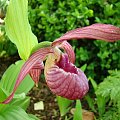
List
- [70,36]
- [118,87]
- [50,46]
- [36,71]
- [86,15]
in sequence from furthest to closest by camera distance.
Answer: [86,15] → [118,87] → [36,71] → [50,46] → [70,36]

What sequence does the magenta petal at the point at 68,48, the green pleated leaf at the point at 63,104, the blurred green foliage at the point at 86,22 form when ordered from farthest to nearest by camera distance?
the blurred green foliage at the point at 86,22 → the green pleated leaf at the point at 63,104 → the magenta petal at the point at 68,48

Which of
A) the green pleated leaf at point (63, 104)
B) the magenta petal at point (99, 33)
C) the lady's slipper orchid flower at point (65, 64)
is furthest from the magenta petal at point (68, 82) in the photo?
the green pleated leaf at point (63, 104)

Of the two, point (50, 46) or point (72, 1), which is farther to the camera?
point (72, 1)

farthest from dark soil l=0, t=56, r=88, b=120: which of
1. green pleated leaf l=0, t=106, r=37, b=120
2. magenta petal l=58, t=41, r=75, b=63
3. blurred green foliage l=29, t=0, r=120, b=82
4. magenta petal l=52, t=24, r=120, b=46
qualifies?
magenta petal l=52, t=24, r=120, b=46

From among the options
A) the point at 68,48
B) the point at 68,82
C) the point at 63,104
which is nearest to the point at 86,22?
the point at 63,104

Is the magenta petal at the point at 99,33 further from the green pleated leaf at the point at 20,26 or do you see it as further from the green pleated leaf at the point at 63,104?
the green pleated leaf at the point at 63,104

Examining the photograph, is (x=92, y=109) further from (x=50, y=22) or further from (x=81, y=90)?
(x=81, y=90)

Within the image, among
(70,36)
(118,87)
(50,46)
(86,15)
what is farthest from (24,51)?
(86,15)
